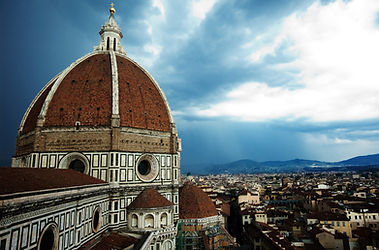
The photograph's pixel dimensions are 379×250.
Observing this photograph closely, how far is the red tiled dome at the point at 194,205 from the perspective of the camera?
91.9ft

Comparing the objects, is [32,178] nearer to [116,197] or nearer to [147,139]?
[116,197]

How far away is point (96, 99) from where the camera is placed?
24.0m

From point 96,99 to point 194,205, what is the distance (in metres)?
14.5

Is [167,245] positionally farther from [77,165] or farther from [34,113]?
[34,113]

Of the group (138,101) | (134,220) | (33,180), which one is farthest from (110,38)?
(33,180)

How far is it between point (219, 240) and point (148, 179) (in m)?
9.99

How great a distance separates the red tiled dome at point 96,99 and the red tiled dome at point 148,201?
5.96m

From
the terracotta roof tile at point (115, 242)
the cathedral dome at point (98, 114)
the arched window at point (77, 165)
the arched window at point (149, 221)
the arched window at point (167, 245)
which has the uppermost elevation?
the cathedral dome at point (98, 114)

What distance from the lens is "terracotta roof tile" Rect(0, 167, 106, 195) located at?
1123 centimetres

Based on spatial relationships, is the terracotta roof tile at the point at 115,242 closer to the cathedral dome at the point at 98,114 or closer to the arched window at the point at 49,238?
the arched window at the point at 49,238

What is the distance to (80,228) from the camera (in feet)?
51.4

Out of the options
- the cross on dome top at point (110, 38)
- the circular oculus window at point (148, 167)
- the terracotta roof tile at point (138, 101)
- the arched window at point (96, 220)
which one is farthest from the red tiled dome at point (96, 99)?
the arched window at point (96, 220)

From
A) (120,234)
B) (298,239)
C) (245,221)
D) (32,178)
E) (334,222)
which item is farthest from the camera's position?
(245,221)

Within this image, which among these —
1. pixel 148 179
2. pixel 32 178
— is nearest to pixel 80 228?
pixel 32 178
